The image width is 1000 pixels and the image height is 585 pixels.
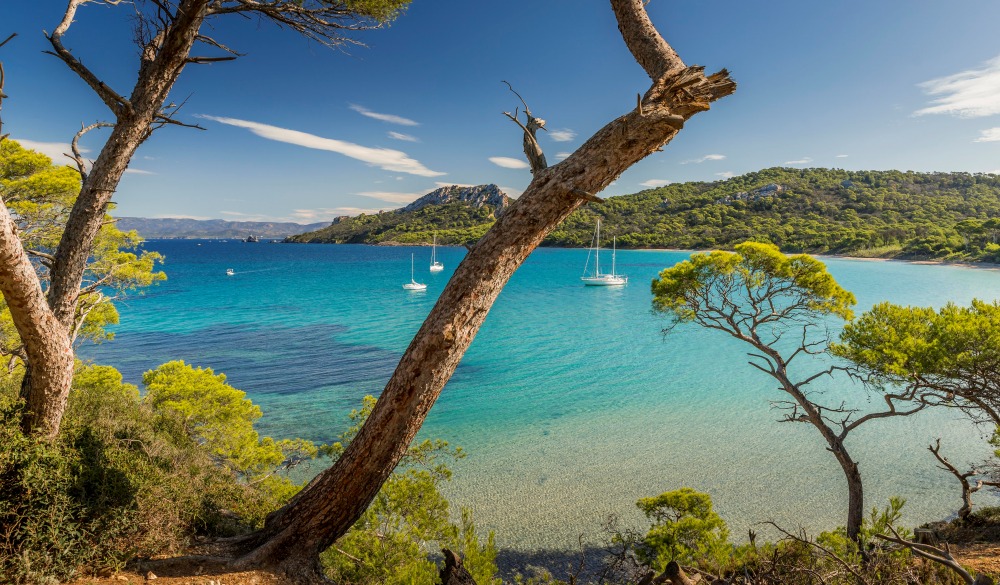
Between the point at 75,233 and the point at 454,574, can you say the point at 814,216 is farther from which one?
the point at 75,233

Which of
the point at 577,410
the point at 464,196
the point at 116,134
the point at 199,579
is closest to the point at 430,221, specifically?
the point at 464,196

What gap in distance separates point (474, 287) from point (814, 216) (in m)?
76.7

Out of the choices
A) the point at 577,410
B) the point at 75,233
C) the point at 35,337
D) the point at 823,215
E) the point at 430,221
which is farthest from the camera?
the point at 430,221

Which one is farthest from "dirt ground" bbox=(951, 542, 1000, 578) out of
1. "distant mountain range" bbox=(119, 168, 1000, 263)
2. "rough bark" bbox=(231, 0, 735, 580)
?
"distant mountain range" bbox=(119, 168, 1000, 263)

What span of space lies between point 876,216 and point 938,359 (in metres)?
73.4

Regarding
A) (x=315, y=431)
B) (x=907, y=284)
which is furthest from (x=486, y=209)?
(x=315, y=431)

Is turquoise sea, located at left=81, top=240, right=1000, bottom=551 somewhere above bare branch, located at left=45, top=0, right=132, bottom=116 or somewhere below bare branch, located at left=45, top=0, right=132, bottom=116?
below

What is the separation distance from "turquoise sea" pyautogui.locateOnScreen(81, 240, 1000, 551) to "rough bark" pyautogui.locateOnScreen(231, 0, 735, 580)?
5.30 metres

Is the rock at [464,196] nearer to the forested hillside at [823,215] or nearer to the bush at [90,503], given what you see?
the forested hillside at [823,215]

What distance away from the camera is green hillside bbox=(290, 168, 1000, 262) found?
51.9m

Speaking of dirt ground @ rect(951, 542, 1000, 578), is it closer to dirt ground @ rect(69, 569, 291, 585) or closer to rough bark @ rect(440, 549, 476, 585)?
rough bark @ rect(440, 549, 476, 585)

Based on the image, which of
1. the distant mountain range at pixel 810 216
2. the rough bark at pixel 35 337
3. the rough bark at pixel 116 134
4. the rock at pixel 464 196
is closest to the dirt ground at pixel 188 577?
the rough bark at pixel 35 337

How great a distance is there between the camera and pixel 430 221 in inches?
4537

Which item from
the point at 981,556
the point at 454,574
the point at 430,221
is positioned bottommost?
the point at 981,556
